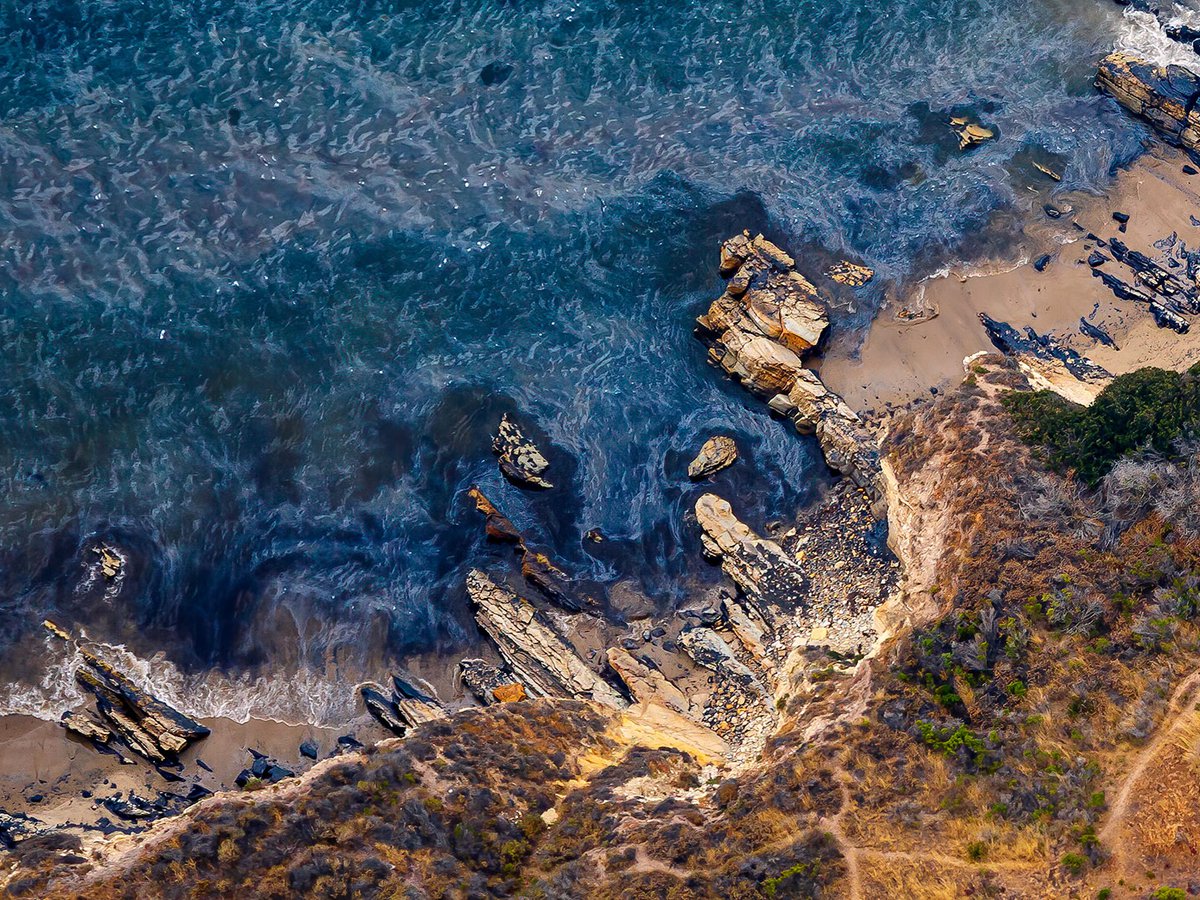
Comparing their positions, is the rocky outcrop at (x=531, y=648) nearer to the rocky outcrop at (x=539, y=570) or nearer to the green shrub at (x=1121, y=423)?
the rocky outcrop at (x=539, y=570)

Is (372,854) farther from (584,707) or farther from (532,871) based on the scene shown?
(584,707)

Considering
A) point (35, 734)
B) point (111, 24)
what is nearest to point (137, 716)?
point (35, 734)

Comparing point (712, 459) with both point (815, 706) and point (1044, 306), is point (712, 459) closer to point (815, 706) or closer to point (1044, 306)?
point (815, 706)

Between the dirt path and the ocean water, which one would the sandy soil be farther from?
the dirt path

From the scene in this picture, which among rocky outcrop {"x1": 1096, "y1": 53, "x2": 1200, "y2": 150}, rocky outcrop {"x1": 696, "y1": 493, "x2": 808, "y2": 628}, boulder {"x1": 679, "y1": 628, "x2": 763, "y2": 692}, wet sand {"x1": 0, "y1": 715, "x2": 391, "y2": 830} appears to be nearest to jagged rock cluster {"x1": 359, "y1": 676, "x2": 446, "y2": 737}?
wet sand {"x1": 0, "y1": 715, "x2": 391, "y2": 830}

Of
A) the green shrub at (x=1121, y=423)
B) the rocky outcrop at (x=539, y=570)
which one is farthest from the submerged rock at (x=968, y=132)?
the rocky outcrop at (x=539, y=570)
